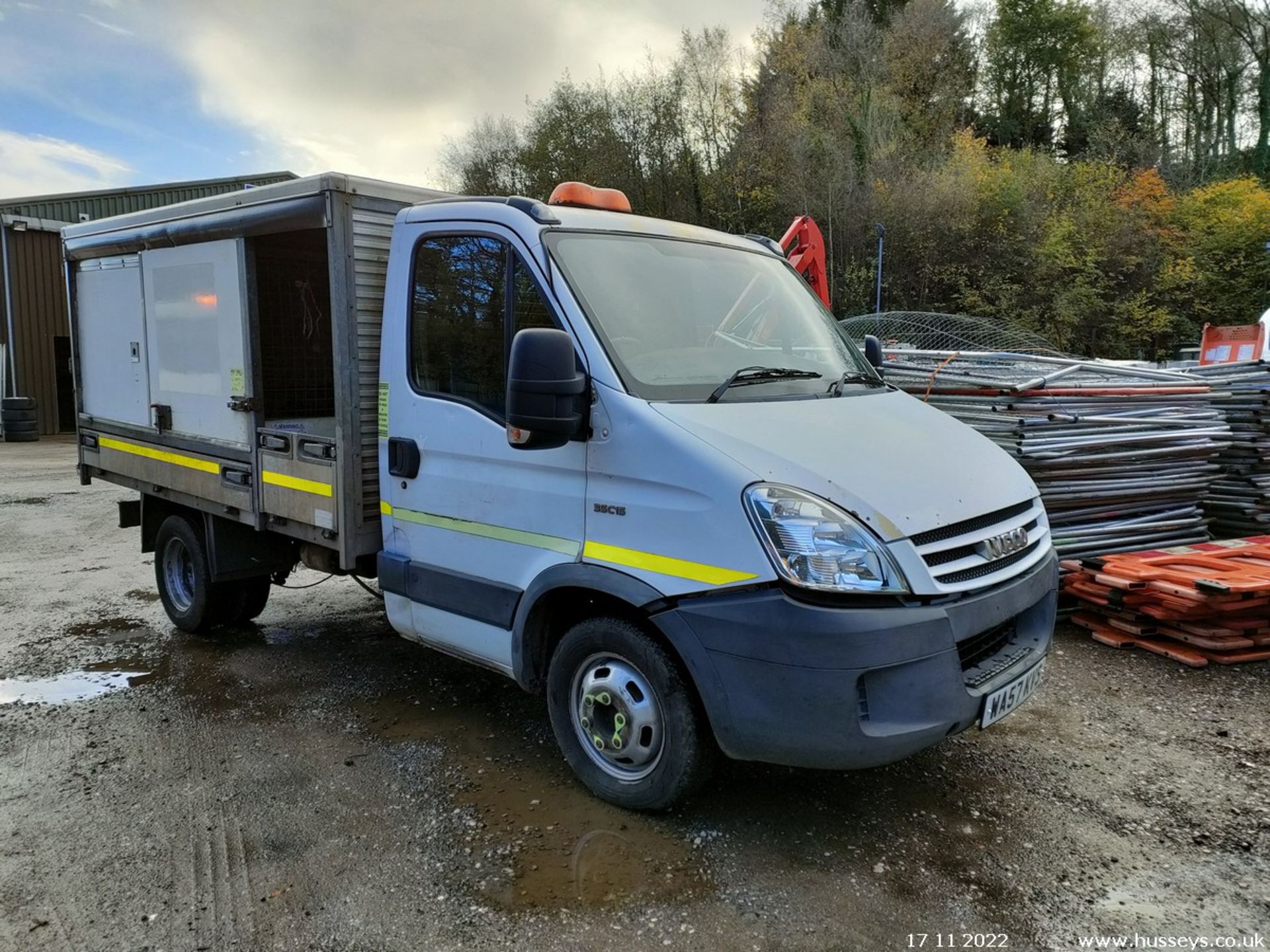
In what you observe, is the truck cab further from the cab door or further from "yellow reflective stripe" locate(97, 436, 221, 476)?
"yellow reflective stripe" locate(97, 436, 221, 476)

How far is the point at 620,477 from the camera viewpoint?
10.1ft

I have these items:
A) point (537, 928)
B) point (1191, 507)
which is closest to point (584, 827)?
point (537, 928)

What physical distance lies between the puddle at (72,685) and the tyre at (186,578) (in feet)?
1.81

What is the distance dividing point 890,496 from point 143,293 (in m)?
4.86

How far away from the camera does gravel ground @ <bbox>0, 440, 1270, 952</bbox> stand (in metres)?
2.71

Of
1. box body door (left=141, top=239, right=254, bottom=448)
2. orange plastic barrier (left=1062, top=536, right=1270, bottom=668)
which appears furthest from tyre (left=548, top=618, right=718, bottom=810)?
orange plastic barrier (left=1062, top=536, right=1270, bottom=668)

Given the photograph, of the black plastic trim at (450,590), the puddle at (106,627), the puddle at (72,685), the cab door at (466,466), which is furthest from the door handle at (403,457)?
the puddle at (106,627)

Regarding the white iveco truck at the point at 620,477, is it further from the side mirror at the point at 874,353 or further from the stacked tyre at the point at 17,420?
the stacked tyre at the point at 17,420

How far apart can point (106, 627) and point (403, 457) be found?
350cm

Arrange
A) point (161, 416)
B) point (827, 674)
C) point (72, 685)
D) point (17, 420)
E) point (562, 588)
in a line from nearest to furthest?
point (827, 674) → point (562, 588) → point (72, 685) → point (161, 416) → point (17, 420)

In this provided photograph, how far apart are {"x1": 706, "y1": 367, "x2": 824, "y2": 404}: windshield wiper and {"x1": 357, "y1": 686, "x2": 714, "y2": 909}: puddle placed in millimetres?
1663

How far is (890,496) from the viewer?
9.36 ft

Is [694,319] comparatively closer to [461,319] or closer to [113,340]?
[461,319]

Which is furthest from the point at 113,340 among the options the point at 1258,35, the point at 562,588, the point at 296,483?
the point at 1258,35
